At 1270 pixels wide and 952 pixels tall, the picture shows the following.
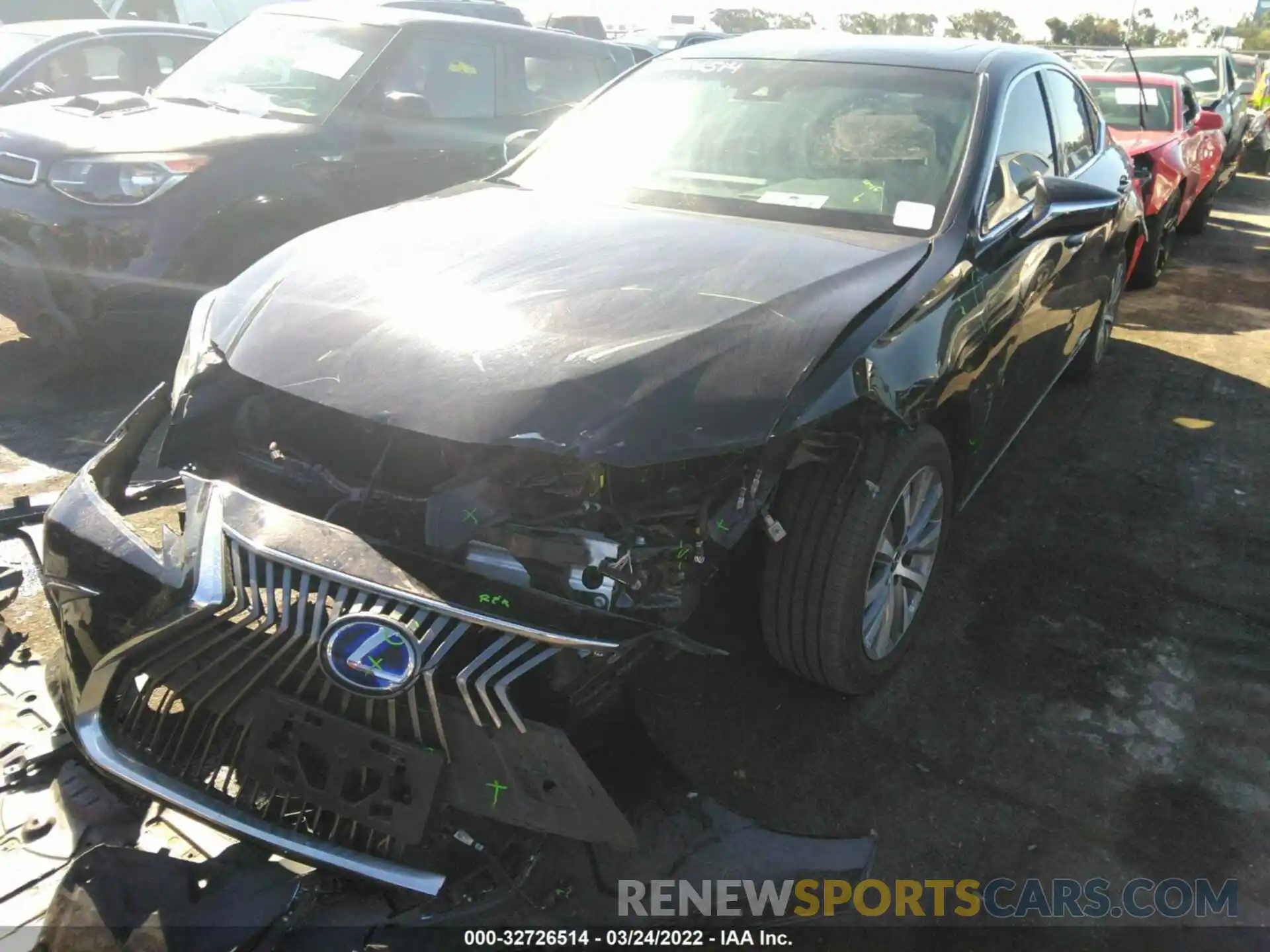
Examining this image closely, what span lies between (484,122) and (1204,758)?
16.2ft

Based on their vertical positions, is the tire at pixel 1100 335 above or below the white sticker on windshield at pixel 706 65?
below

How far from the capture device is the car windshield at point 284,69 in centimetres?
507

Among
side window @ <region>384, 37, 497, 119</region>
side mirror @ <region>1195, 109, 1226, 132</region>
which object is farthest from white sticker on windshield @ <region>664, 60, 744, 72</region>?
side mirror @ <region>1195, 109, 1226, 132</region>

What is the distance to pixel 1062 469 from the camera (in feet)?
14.0

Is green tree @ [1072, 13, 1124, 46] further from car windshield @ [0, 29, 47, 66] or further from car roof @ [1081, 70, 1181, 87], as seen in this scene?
car windshield @ [0, 29, 47, 66]

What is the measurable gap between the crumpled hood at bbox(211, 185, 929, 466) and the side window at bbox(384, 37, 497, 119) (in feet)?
8.93

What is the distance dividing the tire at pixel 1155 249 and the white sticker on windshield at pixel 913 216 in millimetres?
4799

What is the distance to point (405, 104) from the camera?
16.4 feet

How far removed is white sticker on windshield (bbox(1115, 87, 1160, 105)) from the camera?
7871 mm

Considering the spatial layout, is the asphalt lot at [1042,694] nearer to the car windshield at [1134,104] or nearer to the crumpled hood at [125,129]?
the crumpled hood at [125,129]

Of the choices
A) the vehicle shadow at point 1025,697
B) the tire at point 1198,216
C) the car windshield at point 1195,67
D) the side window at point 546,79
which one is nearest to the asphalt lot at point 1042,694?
the vehicle shadow at point 1025,697

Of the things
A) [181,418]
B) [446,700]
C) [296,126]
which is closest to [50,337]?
[296,126]

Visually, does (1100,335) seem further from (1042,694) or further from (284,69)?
(284,69)

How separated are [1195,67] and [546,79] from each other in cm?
838
